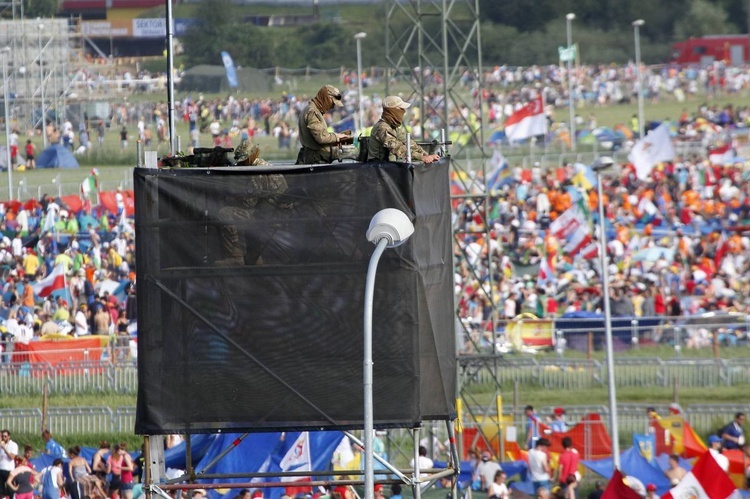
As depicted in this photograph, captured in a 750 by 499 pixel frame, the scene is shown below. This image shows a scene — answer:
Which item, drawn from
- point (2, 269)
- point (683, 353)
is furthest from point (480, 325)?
point (2, 269)

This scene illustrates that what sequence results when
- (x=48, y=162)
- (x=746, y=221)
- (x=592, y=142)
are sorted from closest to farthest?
1. (x=746, y=221)
2. (x=48, y=162)
3. (x=592, y=142)

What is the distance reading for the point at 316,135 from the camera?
35.8ft

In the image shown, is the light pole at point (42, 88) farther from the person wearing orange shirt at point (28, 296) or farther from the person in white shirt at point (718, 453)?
the person in white shirt at point (718, 453)

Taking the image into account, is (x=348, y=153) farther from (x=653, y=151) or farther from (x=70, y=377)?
(x=653, y=151)

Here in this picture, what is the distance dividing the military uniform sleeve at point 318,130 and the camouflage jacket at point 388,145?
0.34m

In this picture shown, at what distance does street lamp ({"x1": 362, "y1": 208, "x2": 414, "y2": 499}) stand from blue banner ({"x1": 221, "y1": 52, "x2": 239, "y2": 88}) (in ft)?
126

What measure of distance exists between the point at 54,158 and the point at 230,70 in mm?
6268

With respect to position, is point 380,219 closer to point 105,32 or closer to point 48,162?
point 48,162

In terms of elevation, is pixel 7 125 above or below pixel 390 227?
above

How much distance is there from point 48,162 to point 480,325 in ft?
76.0

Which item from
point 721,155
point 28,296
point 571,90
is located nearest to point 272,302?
point 28,296

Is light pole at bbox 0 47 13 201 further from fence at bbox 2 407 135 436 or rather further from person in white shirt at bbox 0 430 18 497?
person in white shirt at bbox 0 430 18 497

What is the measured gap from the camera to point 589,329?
2711 centimetres

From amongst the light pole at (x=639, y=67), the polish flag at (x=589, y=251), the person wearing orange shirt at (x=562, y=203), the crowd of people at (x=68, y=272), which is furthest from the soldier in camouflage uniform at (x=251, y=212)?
the light pole at (x=639, y=67)
